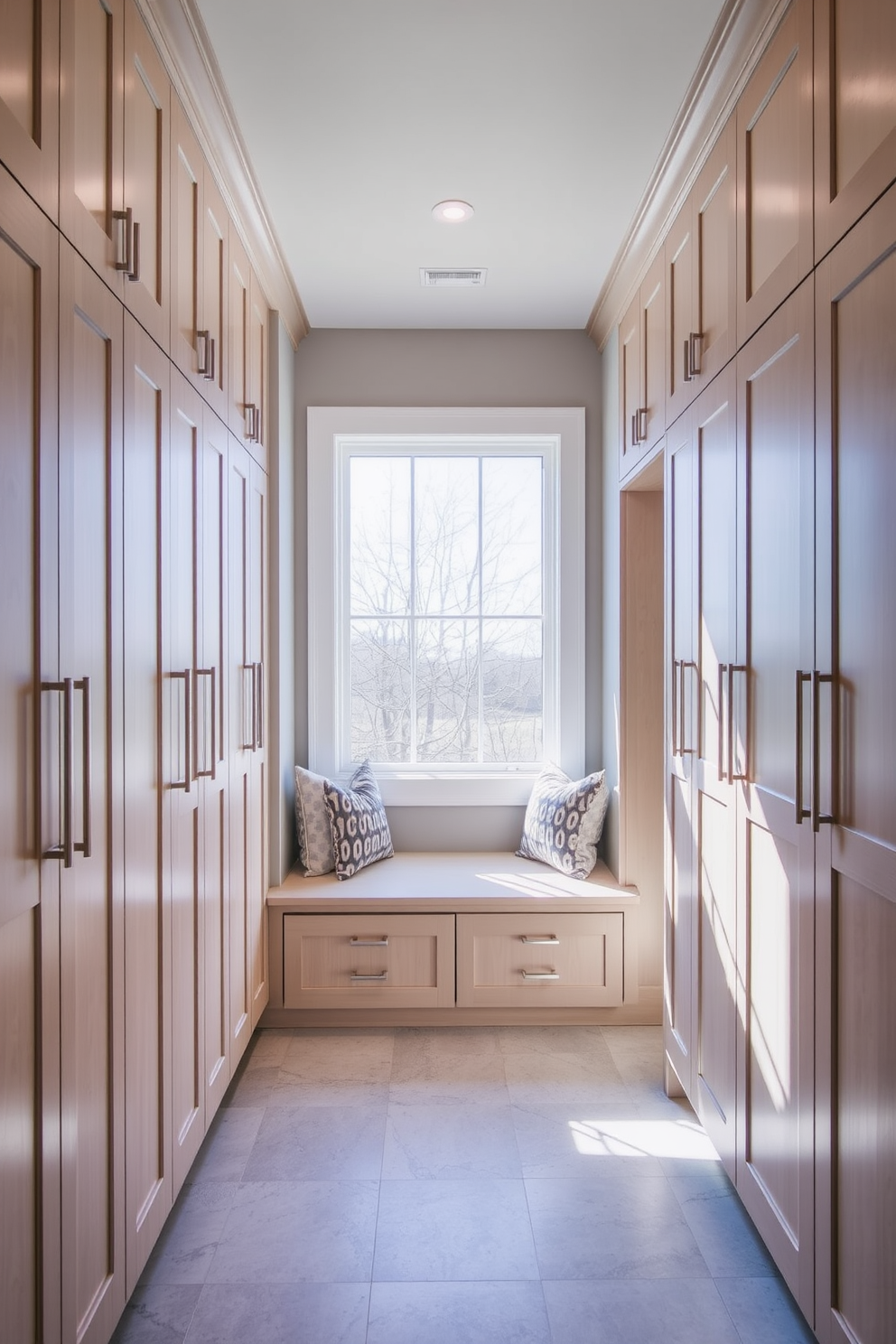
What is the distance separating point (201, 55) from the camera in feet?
6.09

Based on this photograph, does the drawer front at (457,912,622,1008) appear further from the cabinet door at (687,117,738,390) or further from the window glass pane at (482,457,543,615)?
the cabinet door at (687,117,738,390)

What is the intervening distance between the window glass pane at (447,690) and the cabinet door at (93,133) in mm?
2219

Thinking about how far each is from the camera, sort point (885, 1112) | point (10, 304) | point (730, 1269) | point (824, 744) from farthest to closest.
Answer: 1. point (730, 1269)
2. point (824, 744)
3. point (885, 1112)
4. point (10, 304)

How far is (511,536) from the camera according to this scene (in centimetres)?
359

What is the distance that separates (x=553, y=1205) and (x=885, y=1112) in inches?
43.8

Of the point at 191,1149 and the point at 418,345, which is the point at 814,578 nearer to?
the point at 191,1149

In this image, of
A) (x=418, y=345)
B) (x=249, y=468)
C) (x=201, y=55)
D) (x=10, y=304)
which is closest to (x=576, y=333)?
(x=418, y=345)

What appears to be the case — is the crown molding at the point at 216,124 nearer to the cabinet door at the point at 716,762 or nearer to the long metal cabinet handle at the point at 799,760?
the cabinet door at the point at 716,762

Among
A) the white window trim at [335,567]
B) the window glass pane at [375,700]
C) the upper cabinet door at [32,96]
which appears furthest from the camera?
the window glass pane at [375,700]

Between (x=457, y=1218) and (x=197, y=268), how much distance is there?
2.35m

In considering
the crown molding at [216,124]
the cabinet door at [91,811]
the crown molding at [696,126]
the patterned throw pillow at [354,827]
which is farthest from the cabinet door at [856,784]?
the patterned throw pillow at [354,827]

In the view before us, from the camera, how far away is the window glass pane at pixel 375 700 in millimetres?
3570

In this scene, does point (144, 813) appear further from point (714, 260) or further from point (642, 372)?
point (642, 372)

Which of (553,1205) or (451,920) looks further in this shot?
(451,920)
